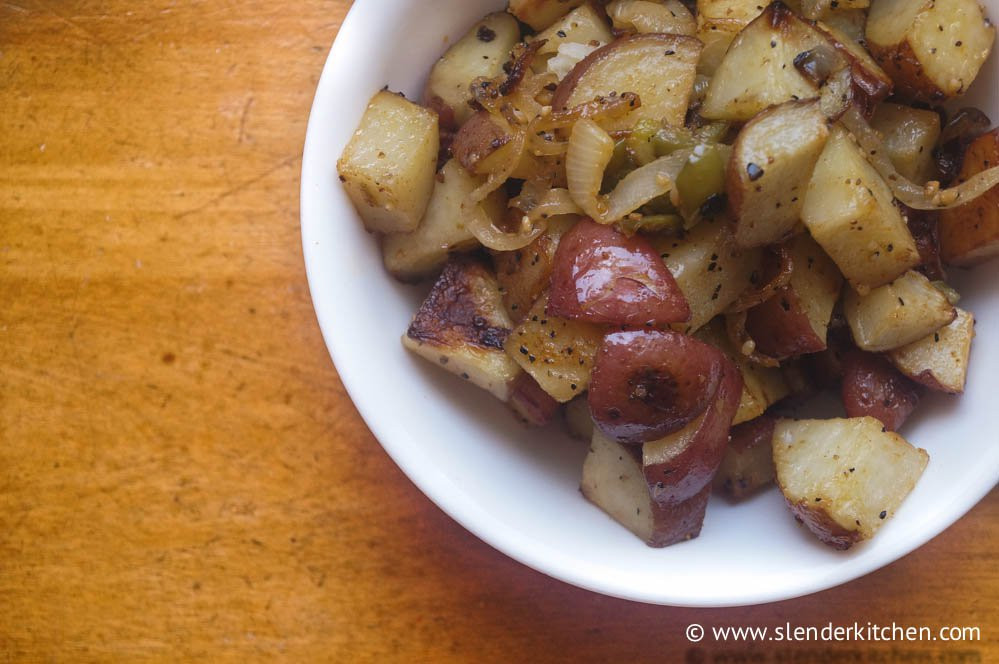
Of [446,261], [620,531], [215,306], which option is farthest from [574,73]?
[215,306]

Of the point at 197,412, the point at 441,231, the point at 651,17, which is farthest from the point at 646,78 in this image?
the point at 197,412

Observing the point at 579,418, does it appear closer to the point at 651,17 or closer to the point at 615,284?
the point at 615,284

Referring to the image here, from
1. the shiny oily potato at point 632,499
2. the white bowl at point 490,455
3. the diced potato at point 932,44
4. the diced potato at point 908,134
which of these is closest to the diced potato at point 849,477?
the white bowl at point 490,455

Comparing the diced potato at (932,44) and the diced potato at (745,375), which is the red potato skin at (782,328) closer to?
the diced potato at (745,375)

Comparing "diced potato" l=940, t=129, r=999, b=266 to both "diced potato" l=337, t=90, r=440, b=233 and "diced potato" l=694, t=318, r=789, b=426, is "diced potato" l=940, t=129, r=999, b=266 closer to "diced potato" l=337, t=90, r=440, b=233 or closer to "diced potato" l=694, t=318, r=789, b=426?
"diced potato" l=694, t=318, r=789, b=426

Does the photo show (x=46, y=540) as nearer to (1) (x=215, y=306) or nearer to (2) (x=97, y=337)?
(2) (x=97, y=337)
